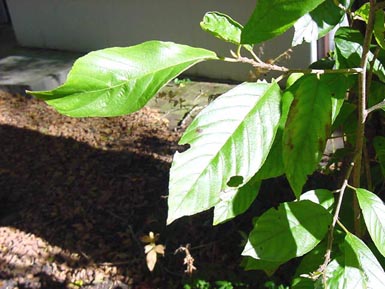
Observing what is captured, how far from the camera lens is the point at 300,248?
106cm

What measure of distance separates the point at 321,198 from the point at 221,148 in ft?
1.54

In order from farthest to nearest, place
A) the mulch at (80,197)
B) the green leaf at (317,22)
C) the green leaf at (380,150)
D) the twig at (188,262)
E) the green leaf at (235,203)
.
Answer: the mulch at (80,197), the twig at (188,262), the green leaf at (380,150), the green leaf at (235,203), the green leaf at (317,22)

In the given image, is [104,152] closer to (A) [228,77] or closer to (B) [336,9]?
(A) [228,77]

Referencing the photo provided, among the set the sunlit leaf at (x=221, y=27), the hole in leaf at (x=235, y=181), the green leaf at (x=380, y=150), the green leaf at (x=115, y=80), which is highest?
the sunlit leaf at (x=221, y=27)

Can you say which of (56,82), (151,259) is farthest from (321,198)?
(56,82)

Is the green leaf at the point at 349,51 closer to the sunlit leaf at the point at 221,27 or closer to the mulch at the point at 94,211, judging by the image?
the sunlit leaf at the point at 221,27

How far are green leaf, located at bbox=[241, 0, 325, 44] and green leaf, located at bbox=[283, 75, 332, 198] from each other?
6.8 inches

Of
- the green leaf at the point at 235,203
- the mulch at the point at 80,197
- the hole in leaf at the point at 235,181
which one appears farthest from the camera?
the mulch at the point at 80,197

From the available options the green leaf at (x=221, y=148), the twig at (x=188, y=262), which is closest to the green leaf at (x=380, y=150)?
the green leaf at (x=221, y=148)

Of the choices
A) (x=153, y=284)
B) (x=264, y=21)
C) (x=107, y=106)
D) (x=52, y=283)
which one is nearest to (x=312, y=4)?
(x=264, y=21)

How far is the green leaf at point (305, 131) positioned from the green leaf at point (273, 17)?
173 millimetres

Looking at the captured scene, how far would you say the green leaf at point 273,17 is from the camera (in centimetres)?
73

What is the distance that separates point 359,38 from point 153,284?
70.9 inches

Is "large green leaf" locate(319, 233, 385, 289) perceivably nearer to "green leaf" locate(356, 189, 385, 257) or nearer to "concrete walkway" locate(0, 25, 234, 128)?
"green leaf" locate(356, 189, 385, 257)
